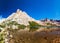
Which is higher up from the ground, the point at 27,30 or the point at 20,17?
the point at 20,17

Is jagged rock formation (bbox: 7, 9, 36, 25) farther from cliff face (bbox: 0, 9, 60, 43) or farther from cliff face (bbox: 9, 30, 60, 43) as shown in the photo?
cliff face (bbox: 9, 30, 60, 43)

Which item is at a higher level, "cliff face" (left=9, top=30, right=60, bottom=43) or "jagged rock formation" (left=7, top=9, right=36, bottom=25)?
"jagged rock formation" (left=7, top=9, right=36, bottom=25)

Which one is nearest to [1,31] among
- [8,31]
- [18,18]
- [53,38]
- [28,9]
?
[8,31]

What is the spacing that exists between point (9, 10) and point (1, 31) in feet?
0.77

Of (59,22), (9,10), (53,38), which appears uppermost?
(9,10)

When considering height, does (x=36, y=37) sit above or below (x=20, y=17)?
below

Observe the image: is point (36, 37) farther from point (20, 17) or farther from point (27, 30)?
point (20, 17)

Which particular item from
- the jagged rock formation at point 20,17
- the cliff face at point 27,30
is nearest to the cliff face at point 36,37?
the cliff face at point 27,30

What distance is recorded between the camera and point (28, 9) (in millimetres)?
2020

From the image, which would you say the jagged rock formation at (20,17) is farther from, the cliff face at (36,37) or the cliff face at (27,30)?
the cliff face at (36,37)

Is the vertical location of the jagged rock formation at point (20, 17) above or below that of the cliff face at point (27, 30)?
above

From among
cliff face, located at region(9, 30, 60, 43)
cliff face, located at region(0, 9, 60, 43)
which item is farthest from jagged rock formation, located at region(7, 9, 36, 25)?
cliff face, located at region(9, 30, 60, 43)

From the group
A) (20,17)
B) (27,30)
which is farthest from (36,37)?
(20,17)

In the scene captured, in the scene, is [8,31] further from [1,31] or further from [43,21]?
[43,21]
